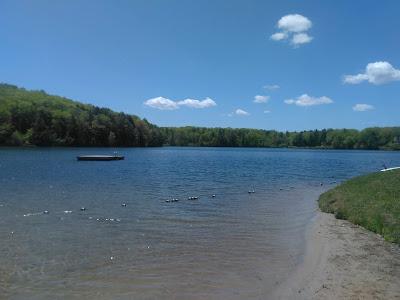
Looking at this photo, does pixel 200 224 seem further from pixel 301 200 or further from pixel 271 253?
pixel 301 200

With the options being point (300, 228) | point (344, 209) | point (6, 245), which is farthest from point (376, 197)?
point (6, 245)

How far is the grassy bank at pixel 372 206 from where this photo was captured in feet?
58.2

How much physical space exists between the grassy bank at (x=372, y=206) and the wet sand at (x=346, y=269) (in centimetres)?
58

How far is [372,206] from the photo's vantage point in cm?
2095

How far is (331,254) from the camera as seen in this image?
50.6ft

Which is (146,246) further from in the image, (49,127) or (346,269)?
(49,127)

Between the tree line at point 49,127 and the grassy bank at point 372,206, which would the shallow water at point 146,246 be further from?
the tree line at point 49,127

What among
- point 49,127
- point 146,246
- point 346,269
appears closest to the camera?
point 346,269

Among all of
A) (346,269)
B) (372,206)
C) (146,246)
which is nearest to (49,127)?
(146,246)

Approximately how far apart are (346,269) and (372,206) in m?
8.56

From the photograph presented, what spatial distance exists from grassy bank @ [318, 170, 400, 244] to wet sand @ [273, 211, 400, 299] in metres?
0.58

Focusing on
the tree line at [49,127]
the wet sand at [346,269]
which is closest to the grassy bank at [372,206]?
the wet sand at [346,269]

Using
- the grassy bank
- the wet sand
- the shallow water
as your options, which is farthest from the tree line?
the wet sand

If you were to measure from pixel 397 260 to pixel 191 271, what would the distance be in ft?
22.3
